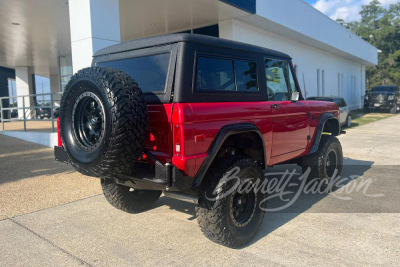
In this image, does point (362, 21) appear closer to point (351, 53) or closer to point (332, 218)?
point (351, 53)

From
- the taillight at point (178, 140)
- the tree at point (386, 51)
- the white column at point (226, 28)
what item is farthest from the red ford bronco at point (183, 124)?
the tree at point (386, 51)

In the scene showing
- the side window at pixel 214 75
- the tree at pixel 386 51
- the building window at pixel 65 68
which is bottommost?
the side window at pixel 214 75

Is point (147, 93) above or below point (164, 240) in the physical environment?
above

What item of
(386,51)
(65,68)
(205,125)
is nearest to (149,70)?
(205,125)

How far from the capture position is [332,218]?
4.12 metres

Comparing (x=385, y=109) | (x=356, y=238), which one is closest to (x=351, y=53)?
(x=385, y=109)

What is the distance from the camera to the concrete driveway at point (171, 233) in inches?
124

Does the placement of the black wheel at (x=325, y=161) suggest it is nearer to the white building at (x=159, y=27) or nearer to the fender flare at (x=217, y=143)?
the white building at (x=159, y=27)

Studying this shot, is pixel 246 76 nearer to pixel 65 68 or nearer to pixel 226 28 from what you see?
pixel 226 28

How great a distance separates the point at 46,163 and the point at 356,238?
647cm

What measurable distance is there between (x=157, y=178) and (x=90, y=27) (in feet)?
16.2

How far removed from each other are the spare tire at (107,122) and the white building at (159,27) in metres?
3.11

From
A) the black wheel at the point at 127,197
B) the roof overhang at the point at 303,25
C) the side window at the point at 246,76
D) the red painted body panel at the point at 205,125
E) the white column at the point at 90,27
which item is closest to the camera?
the red painted body panel at the point at 205,125

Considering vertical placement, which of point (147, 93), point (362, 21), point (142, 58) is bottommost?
point (147, 93)
